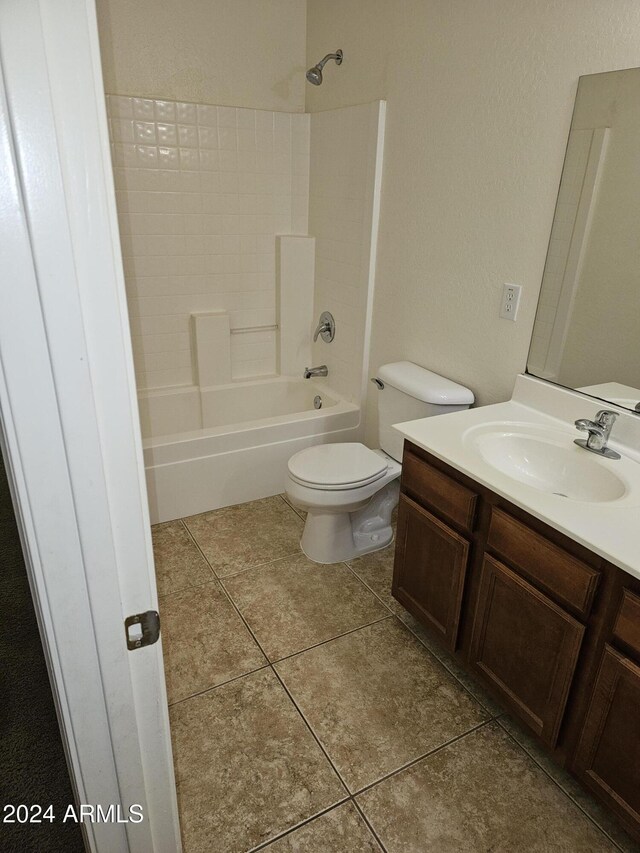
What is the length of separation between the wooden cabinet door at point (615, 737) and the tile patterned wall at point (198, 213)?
103 inches

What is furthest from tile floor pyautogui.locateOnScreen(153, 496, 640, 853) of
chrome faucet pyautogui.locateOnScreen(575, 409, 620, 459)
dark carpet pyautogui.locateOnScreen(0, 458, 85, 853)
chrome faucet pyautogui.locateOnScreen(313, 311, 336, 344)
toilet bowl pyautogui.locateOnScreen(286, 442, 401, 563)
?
chrome faucet pyautogui.locateOnScreen(313, 311, 336, 344)

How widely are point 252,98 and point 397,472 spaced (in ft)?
7.13

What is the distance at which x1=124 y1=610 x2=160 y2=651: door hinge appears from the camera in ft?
2.41

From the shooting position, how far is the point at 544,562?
1429mm

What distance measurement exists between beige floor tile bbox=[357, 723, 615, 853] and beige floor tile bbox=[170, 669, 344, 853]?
164 mm

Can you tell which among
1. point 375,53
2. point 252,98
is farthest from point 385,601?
point 252,98

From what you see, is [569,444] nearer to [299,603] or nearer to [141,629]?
[299,603]

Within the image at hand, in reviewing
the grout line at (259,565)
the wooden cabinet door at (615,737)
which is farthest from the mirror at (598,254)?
the grout line at (259,565)

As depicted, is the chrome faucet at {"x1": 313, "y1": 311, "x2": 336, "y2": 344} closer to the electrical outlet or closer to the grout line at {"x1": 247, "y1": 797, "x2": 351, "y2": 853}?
the electrical outlet

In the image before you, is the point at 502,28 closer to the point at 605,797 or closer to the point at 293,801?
the point at 605,797

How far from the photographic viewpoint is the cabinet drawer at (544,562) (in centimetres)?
133

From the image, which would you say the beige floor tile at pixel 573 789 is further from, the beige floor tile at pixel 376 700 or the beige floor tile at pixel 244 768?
the beige floor tile at pixel 244 768

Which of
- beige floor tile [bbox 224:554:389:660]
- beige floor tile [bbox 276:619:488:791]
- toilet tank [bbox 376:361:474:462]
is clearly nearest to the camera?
beige floor tile [bbox 276:619:488:791]

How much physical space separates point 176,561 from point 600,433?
1766 millimetres
